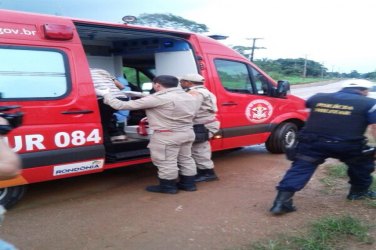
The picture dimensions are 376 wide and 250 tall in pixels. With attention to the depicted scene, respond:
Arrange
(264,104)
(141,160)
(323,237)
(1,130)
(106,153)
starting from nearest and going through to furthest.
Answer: (1,130)
(323,237)
(106,153)
(141,160)
(264,104)

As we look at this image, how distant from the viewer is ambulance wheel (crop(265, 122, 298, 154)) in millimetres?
7230

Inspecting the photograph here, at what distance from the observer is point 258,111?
267 inches

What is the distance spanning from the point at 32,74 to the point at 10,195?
1215 mm

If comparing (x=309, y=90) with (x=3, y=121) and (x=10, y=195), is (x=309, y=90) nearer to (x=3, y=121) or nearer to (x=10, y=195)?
(x=10, y=195)

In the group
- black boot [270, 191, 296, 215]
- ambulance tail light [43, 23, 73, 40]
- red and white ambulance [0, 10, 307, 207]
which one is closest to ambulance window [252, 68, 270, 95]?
red and white ambulance [0, 10, 307, 207]

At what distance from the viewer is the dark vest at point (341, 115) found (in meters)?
4.14

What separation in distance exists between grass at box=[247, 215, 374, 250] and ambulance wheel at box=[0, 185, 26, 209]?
235cm

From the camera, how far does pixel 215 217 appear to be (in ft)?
14.1

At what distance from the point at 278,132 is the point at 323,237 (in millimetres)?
3696

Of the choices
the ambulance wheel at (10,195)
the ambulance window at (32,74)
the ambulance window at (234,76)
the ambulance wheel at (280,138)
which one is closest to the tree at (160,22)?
the ambulance window at (234,76)

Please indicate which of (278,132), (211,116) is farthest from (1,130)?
(278,132)

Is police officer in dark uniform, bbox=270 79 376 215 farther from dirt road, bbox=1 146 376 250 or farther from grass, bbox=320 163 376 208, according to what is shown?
grass, bbox=320 163 376 208

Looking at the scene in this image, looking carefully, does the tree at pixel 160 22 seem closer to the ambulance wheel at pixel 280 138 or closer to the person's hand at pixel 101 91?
the person's hand at pixel 101 91

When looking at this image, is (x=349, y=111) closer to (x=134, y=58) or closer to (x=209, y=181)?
(x=209, y=181)
